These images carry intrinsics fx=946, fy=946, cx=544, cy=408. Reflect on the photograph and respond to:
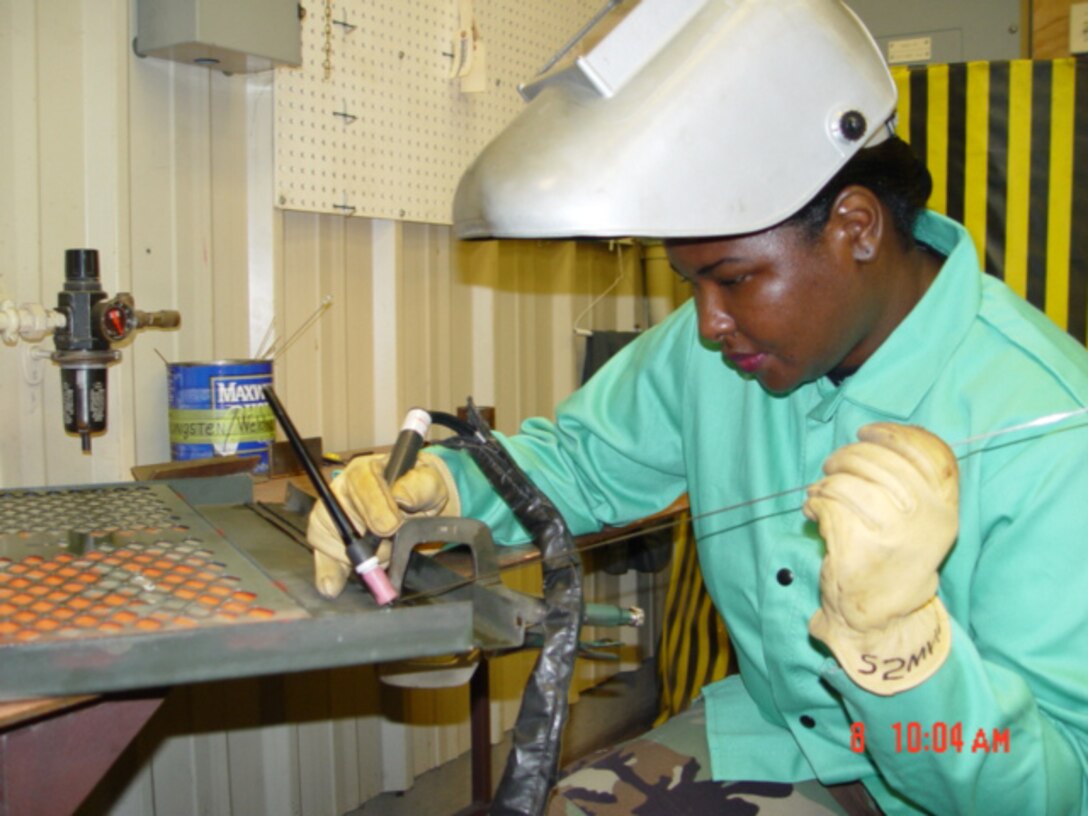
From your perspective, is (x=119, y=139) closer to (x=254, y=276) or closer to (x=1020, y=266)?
(x=254, y=276)

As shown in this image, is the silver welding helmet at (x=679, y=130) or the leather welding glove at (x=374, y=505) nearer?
the silver welding helmet at (x=679, y=130)

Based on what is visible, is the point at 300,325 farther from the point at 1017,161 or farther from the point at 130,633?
the point at 1017,161

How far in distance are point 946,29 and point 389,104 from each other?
153 centimetres

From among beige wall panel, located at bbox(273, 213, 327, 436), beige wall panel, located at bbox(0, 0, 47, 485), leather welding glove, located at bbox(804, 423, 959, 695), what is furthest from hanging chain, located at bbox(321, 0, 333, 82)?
leather welding glove, located at bbox(804, 423, 959, 695)

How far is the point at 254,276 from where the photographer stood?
1774mm

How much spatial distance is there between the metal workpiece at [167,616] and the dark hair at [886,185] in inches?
18.7

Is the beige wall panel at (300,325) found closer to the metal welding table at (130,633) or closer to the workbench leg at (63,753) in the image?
the metal welding table at (130,633)

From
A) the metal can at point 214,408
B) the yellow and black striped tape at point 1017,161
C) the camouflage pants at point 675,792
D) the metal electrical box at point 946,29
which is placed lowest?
the camouflage pants at point 675,792

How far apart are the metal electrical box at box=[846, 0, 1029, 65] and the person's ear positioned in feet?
6.02

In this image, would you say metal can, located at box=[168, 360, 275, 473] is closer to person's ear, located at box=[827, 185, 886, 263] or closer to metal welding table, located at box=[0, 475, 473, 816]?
metal welding table, located at box=[0, 475, 473, 816]

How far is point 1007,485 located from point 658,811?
20.5 inches

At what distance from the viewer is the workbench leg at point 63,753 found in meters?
0.70

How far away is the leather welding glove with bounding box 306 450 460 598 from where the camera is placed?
2.87 ft
